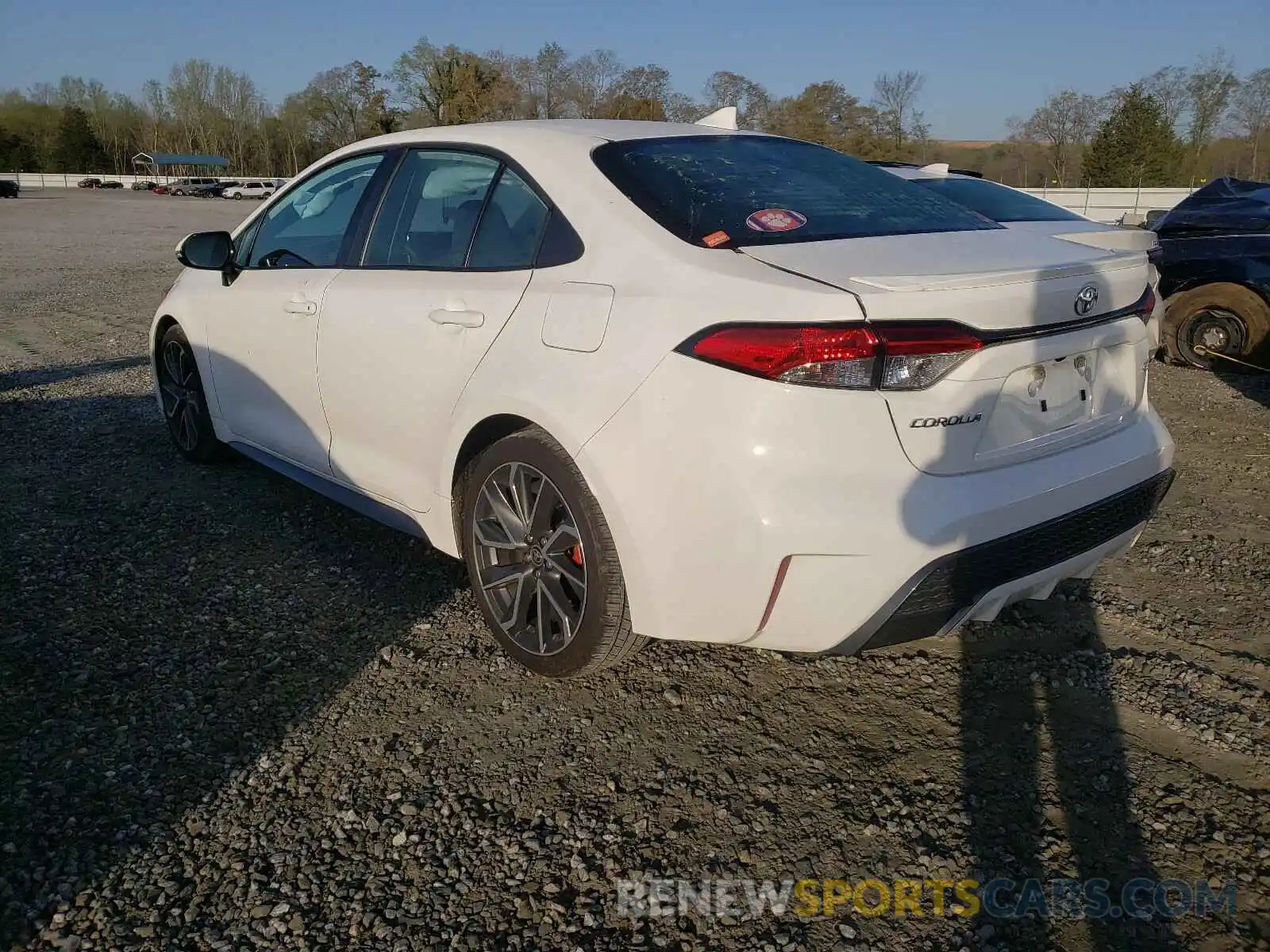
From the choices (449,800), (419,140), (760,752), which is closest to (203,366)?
(419,140)

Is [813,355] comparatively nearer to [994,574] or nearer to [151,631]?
[994,574]

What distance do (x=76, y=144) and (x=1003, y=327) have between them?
10778cm

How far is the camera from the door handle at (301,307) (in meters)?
3.70

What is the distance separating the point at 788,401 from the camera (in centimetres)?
224

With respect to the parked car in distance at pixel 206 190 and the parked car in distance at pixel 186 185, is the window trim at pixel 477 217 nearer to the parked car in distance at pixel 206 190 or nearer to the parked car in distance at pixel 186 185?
the parked car in distance at pixel 206 190

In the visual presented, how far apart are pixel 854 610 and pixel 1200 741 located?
111cm

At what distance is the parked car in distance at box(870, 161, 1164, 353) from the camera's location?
6.44 metres

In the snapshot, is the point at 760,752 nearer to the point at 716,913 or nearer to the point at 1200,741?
the point at 716,913

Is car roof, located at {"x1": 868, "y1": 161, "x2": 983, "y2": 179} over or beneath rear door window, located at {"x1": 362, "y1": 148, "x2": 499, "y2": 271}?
over

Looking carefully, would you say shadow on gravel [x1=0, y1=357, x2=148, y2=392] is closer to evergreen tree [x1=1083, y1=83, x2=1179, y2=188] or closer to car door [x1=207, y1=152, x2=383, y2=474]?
car door [x1=207, y1=152, x2=383, y2=474]

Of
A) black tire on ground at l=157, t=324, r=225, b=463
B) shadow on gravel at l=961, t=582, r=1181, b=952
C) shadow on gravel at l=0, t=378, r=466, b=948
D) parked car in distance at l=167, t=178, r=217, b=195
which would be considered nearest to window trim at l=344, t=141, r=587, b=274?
shadow on gravel at l=0, t=378, r=466, b=948


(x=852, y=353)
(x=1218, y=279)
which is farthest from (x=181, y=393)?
(x=1218, y=279)

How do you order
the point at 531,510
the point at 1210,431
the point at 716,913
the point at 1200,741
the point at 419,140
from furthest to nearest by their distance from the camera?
the point at 1210,431 → the point at 419,140 → the point at 531,510 → the point at 1200,741 → the point at 716,913

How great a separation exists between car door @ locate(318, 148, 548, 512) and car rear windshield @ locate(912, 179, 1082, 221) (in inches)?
187
